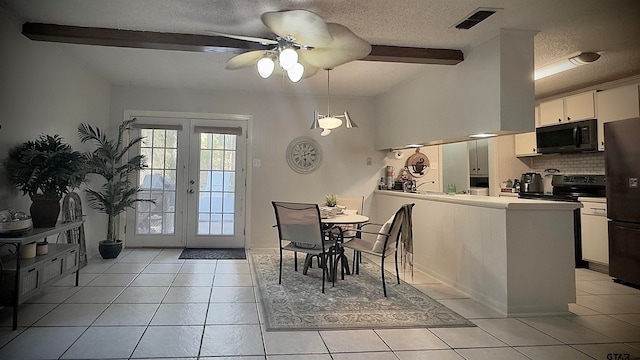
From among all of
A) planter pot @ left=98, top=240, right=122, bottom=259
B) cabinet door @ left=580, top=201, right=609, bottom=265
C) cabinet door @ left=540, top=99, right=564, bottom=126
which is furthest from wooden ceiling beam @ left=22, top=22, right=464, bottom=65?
cabinet door @ left=580, top=201, right=609, bottom=265

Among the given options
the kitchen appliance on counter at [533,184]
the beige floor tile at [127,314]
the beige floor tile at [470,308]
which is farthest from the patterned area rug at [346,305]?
the kitchen appliance on counter at [533,184]

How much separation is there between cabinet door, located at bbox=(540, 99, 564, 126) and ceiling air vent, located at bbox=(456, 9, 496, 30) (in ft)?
9.56

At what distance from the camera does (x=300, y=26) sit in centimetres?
233

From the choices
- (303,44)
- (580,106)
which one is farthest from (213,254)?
(580,106)

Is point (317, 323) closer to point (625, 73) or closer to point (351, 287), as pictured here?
point (351, 287)

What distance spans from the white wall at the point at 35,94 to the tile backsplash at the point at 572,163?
263 inches

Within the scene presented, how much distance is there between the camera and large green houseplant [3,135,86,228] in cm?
311

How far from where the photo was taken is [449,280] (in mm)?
3846

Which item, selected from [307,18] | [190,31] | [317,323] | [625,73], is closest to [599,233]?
[625,73]

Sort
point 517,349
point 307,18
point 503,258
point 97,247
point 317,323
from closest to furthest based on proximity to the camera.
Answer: point 307,18, point 517,349, point 317,323, point 503,258, point 97,247

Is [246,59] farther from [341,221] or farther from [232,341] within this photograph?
[232,341]

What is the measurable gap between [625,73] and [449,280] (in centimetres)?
342

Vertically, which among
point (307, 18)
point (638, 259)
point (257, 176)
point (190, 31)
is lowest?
point (638, 259)

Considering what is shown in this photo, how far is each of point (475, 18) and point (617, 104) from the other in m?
2.82
